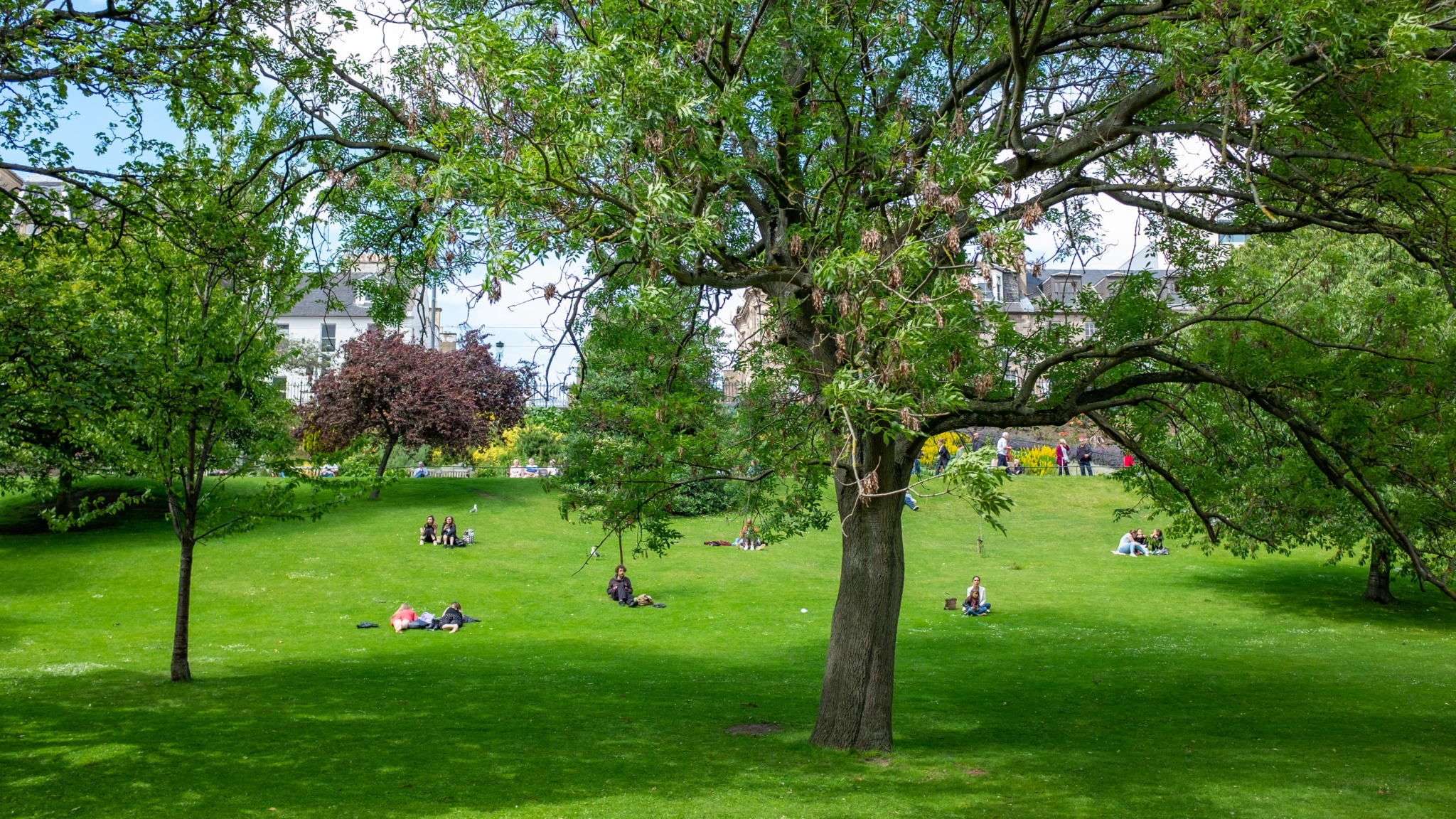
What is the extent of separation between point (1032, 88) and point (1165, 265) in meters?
3.40

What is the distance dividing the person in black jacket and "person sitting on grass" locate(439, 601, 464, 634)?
3.96 meters

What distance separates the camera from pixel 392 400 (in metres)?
35.8

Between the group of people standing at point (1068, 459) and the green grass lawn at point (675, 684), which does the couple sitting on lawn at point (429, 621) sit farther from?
the group of people standing at point (1068, 459)

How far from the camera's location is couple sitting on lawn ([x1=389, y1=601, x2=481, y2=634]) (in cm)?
2252

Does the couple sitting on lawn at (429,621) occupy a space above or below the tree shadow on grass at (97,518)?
below

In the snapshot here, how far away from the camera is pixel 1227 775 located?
12.1m

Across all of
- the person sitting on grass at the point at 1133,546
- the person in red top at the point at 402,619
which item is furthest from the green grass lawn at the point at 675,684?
the person sitting on grass at the point at 1133,546

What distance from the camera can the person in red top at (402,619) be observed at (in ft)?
73.5

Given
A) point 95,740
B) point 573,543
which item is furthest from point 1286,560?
point 95,740

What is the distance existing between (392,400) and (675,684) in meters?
21.7

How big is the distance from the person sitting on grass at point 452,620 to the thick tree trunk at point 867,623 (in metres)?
12.2

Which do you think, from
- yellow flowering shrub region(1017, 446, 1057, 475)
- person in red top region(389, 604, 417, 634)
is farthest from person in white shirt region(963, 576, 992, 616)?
yellow flowering shrub region(1017, 446, 1057, 475)

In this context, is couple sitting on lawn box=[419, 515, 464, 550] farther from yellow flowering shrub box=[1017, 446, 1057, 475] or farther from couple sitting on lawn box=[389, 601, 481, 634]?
yellow flowering shrub box=[1017, 446, 1057, 475]

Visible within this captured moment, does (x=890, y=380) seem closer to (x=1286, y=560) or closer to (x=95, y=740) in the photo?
(x=95, y=740)
